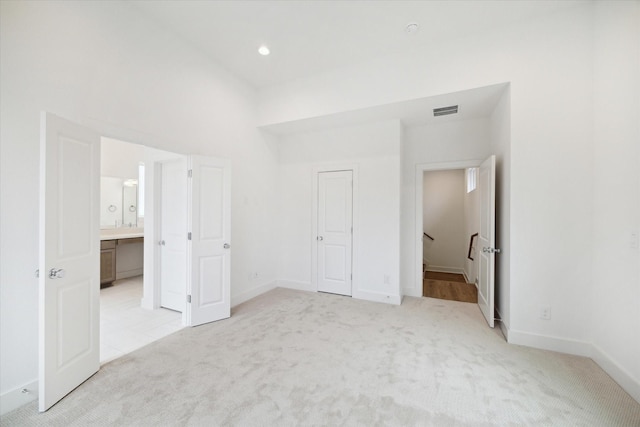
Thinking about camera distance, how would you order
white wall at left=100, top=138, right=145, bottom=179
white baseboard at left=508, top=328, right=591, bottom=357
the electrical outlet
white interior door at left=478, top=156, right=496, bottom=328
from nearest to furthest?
white baseboard at left=508, top=328, right=591, bottom=357 < the electrical outlet < white interior door at left=478, top=156, right=496, bottom=328 < white wall at left=100, top=138, right=145, bottom=179

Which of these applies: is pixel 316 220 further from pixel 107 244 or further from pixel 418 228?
pixel 107 244

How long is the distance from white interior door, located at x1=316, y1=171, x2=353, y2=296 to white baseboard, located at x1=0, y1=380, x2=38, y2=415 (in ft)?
11.5

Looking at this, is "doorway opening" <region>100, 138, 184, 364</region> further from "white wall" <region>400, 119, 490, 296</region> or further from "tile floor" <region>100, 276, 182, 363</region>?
"white wall" <region>400, 119, 490, 296</region>

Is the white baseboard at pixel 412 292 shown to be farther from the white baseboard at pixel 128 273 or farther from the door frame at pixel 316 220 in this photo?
the white baseboard at pixel 128 273

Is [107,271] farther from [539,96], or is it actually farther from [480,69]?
[539,96]

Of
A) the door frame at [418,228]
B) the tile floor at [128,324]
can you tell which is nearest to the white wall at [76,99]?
the tile floor at [128,324]

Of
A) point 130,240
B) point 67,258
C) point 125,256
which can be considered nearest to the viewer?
point 67,258

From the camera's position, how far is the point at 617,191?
228 centimetres

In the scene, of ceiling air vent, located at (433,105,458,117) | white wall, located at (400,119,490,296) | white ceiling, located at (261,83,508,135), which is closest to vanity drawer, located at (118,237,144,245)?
white ceiling, located at (261,83,508,135)

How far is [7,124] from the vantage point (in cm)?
188

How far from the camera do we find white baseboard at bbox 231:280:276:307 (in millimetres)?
4000

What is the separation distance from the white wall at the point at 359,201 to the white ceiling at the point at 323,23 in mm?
1265

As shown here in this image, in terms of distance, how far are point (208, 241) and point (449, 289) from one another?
4332mm

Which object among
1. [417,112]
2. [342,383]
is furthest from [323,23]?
[342,383]
